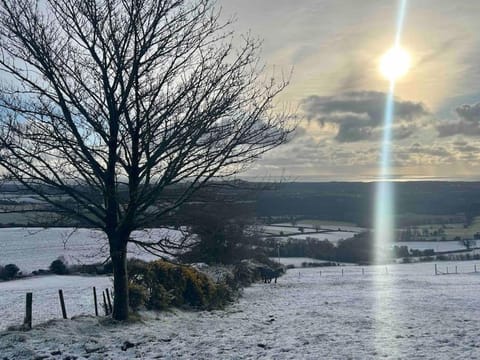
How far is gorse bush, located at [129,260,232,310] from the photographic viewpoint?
15742 mm

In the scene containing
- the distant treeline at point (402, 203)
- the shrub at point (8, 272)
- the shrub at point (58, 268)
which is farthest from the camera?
the distant treeline at point (402, 203)

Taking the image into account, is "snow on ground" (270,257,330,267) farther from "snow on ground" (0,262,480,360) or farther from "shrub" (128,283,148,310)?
"shrub" (128,283,148,310)

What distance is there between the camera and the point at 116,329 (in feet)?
37.4

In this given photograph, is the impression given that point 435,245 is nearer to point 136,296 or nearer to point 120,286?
point 136,296

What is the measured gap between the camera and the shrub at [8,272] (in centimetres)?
5381

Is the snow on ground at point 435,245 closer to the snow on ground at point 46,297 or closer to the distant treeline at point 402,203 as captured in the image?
the distant treeline at point 402,203

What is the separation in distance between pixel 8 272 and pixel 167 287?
43917mm

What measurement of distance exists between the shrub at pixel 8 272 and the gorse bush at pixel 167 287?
135ft

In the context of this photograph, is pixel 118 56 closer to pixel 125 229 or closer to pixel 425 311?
pixel 125 229

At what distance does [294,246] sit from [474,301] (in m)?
62.9

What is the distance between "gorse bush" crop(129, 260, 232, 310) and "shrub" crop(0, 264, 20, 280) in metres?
41.2

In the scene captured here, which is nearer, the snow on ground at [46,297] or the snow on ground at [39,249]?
the snow on ground at [46,297]

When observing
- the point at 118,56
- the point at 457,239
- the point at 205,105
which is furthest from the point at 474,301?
the point at 457,239

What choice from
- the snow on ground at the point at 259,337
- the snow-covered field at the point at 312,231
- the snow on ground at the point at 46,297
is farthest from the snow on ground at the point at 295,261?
the snow on ground at the point at 259,337
